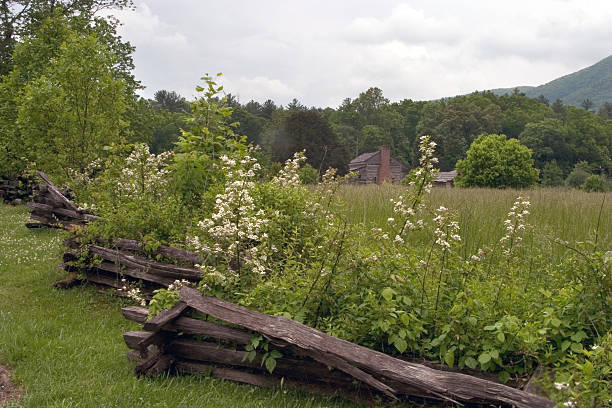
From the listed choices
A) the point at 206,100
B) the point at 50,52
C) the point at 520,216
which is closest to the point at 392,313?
the point at 520,216

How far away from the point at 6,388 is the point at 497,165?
4158 cm

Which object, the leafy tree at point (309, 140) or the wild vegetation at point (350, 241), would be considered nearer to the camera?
the wild vegetation at point (350, 241)

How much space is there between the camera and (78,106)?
11688 mm

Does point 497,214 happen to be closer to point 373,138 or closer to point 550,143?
point 550,143

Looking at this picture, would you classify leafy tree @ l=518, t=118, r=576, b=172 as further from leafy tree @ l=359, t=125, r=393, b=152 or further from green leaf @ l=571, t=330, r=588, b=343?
green leaf @ l=571, t=330, r=588, b=343

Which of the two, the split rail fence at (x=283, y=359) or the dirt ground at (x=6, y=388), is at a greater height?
the split rail fence at (x=283, y=359)

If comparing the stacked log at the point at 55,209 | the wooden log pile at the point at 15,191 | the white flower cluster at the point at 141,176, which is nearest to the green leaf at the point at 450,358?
the white flower cluster at the point at 141,176

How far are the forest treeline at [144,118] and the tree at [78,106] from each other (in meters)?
0.03

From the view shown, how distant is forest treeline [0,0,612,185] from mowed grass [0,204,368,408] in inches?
124

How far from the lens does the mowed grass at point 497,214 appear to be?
293 inches

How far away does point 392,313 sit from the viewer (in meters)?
3.75

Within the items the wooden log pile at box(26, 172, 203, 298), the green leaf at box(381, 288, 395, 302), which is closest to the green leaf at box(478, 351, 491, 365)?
the green leaf at box(381, 288, 395, 302)

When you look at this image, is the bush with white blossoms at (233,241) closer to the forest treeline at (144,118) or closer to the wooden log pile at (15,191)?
the forest treeline at (144,118)

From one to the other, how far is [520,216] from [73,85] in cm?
1073
